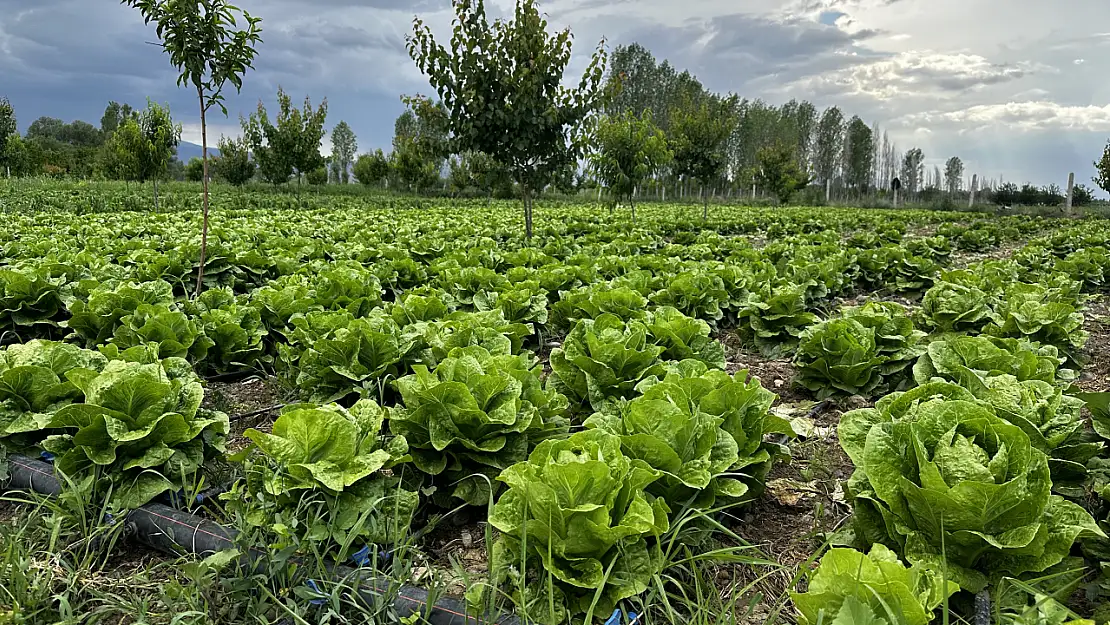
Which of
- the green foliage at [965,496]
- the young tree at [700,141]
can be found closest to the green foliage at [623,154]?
the young tree at [700,141]

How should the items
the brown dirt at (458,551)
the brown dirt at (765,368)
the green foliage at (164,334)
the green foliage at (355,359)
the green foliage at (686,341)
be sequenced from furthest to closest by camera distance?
the brown dirt at (765,368)
the green foliage at (164,334)
the green foliage at (686,341)
the green foliage at (355,359)
the brown dirt at (458,551)

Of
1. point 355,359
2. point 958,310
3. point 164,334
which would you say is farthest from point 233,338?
point 958,310

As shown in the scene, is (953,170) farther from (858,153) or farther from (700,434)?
(700,434)

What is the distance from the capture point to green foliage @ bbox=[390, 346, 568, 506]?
8.36 feet

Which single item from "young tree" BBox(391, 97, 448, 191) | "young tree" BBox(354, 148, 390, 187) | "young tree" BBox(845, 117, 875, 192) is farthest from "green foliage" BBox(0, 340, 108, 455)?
"young tree" BBox(845, 117, 875, 192)

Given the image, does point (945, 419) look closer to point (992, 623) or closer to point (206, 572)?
point (992, 623)

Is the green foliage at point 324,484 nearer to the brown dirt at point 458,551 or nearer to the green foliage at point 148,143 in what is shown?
the brown dirt at point 458,551

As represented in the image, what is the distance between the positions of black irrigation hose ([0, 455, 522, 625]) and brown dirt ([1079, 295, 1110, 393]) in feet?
12.7

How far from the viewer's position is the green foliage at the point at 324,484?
2227mm

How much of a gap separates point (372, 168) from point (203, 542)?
43.9 meters

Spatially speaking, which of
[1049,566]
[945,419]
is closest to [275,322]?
[945,419]

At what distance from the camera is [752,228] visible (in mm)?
19078

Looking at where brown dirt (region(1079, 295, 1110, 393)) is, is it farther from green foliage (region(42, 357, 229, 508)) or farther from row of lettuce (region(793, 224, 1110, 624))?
green foliage (region(42, 357, 229, 508))

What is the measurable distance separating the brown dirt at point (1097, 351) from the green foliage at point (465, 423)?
3448mm
